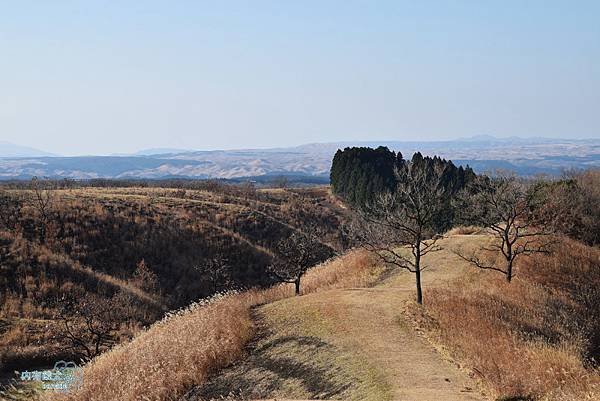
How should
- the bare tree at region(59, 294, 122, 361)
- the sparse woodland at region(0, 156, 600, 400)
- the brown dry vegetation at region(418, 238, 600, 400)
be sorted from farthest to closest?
the bare tree at region(59, 294, 122, 361) → the sparse woodland at region(0, 156, 600, 400) → the brown dry vegetation at region(418, 238, 600, 400)

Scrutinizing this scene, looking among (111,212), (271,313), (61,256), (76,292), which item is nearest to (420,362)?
(271,313)

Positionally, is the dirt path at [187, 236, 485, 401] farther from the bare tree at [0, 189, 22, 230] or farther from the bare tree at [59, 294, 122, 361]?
the bare tree at [0, 189, 22, 230]

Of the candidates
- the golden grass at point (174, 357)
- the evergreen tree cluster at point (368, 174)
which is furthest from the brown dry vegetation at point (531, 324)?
the evergreen tree cluster at point (368, 174)

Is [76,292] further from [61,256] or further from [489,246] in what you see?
[489,246]

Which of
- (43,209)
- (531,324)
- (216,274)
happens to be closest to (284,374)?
(531,324)

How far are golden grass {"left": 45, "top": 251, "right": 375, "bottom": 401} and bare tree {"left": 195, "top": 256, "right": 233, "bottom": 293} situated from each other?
26.7 meters

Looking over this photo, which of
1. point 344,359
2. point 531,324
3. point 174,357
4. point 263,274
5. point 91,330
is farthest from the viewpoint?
point 263,274

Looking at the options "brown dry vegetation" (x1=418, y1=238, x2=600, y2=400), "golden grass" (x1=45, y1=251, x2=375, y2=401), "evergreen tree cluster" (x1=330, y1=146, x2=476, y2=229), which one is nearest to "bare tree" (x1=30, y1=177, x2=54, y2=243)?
"golden grass" (x1=45, y1=251, x2=375, y2=401)

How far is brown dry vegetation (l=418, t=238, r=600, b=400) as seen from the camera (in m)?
13.0

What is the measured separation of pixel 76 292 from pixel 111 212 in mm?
19055

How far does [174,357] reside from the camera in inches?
698

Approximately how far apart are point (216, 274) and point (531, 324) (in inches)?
1412

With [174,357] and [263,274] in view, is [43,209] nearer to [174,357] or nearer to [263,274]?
[263,274]

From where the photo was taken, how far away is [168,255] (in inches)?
2285
